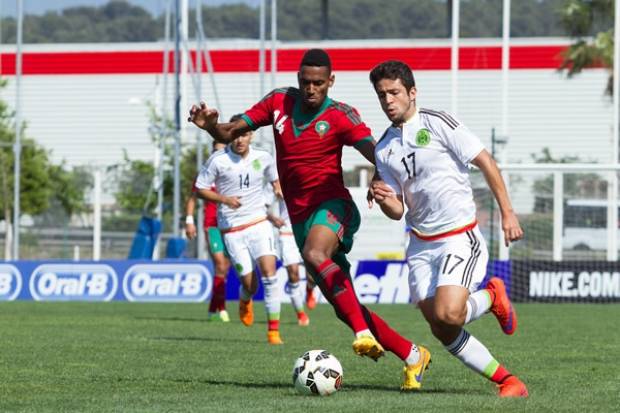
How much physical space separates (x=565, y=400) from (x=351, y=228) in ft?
7.67

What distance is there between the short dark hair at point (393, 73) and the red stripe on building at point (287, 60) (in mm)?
42430

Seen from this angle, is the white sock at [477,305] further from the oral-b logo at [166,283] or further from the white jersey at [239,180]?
the oral-b logo at [166,283]

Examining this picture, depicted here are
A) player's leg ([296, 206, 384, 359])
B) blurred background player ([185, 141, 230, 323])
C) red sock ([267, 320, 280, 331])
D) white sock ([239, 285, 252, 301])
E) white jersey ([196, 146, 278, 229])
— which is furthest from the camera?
blurred background player ([185, 141, 230, 323])

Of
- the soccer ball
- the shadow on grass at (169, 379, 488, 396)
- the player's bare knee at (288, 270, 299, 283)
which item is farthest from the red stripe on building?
the soccer ball

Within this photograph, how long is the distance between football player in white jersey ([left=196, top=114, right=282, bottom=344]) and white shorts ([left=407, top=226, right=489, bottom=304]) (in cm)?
696

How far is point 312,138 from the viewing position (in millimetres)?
9852

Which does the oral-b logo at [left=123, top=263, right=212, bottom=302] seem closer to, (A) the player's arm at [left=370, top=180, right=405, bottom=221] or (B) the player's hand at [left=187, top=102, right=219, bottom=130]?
(B) the player's hand at [left=187, top=102, right=219, bottom=130]

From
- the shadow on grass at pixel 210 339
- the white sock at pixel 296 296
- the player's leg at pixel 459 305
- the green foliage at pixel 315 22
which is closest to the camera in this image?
the player's leg at pixel 459 305

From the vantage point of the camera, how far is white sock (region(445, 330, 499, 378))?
328 inches

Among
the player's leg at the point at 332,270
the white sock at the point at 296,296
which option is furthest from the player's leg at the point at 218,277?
the player's leg at the point at 332,270

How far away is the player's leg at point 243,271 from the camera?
15.6 m

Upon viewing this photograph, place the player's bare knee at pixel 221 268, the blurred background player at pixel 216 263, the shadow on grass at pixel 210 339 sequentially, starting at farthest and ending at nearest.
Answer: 1. the player's bare knee at pixel 221 268
2. the blurred background player at pixel 216 263
3. the shadow on grass at pixel 210 339

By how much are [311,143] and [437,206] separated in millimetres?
1674

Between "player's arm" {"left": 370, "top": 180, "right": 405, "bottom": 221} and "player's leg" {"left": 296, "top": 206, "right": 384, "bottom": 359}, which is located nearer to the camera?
"player's arm" {"left": 370, "top": 180, "right": 405, "bottom": 221}
